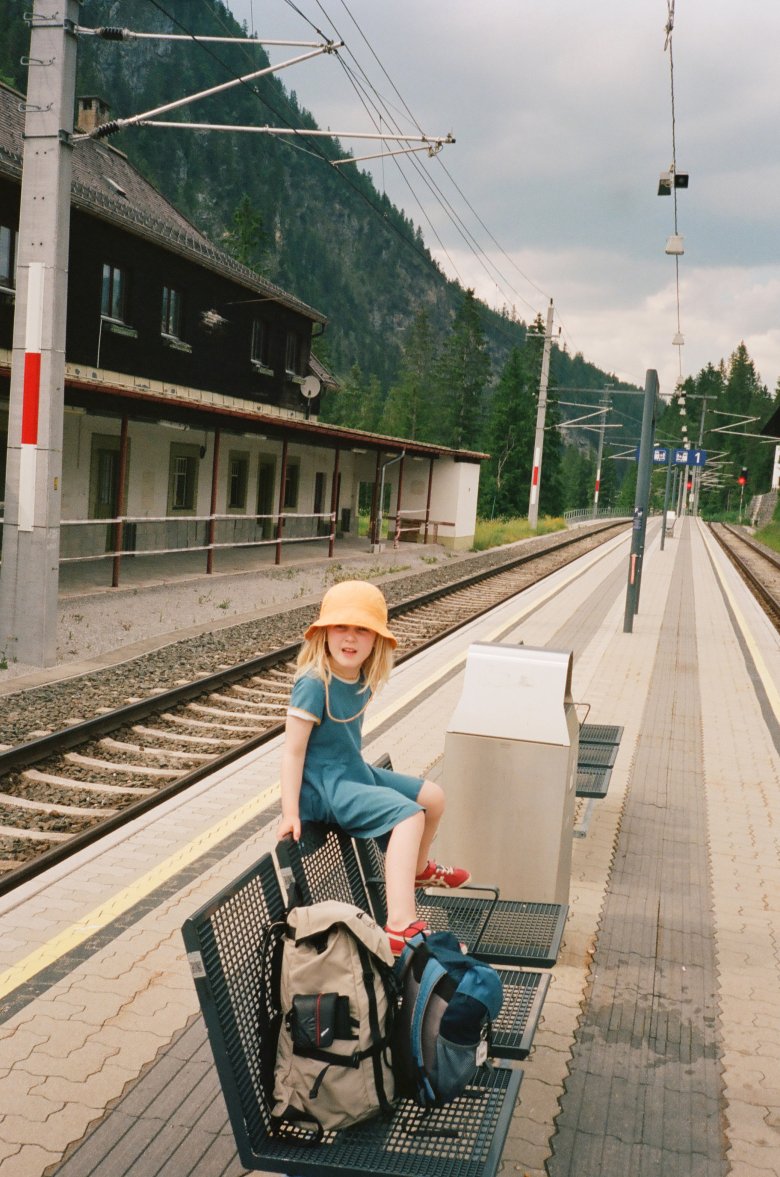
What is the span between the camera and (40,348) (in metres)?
11.4

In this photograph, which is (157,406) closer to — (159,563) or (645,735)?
(159,563)

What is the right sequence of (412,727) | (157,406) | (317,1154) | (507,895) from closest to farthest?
(317,1154)
(507,895)
(412,727)
(157,406)

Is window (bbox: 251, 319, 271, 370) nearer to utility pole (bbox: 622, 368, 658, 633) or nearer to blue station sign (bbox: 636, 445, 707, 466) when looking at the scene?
blue station sign (bbox: 636, 445, 707, 466)

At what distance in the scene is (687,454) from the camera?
122 ft

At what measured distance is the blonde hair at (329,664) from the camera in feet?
12.1

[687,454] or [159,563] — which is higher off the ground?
[687,454]

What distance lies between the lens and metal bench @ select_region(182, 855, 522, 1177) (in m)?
2.42

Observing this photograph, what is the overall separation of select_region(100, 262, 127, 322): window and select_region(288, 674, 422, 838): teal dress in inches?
828

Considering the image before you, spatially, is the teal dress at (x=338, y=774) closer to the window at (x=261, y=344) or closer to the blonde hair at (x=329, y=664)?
the blonde hair at (x=329, y=664)

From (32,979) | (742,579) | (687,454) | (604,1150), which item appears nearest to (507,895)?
(604,1150)

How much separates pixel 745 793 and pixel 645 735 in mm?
1695

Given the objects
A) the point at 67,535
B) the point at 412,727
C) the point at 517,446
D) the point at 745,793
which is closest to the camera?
the point at 745,793

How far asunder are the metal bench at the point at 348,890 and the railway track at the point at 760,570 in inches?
664

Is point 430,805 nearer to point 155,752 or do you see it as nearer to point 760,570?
point 155,752
